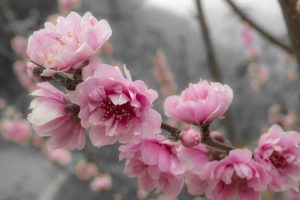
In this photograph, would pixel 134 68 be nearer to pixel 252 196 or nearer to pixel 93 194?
pixel 93 194

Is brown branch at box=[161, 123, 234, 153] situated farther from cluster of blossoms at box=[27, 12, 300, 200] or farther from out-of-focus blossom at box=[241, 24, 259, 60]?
out-of-focus blossom at box=[241, 24, 259, 60]

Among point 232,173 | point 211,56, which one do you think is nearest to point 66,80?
point 232,173

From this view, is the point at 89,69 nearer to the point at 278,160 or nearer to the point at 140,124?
the point at 140,124

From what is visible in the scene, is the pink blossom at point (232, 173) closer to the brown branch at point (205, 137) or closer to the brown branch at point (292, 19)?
the brown branch at point (205, 137)

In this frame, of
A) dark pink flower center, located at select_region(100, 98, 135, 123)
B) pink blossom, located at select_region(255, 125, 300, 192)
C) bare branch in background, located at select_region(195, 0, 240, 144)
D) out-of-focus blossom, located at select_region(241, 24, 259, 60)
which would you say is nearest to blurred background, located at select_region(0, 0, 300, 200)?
out-of-focus blossom, located at select_region(241, 24, 259, 60)

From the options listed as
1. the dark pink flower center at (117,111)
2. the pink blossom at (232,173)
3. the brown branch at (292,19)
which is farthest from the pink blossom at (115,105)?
the brown branch at (292,19)
